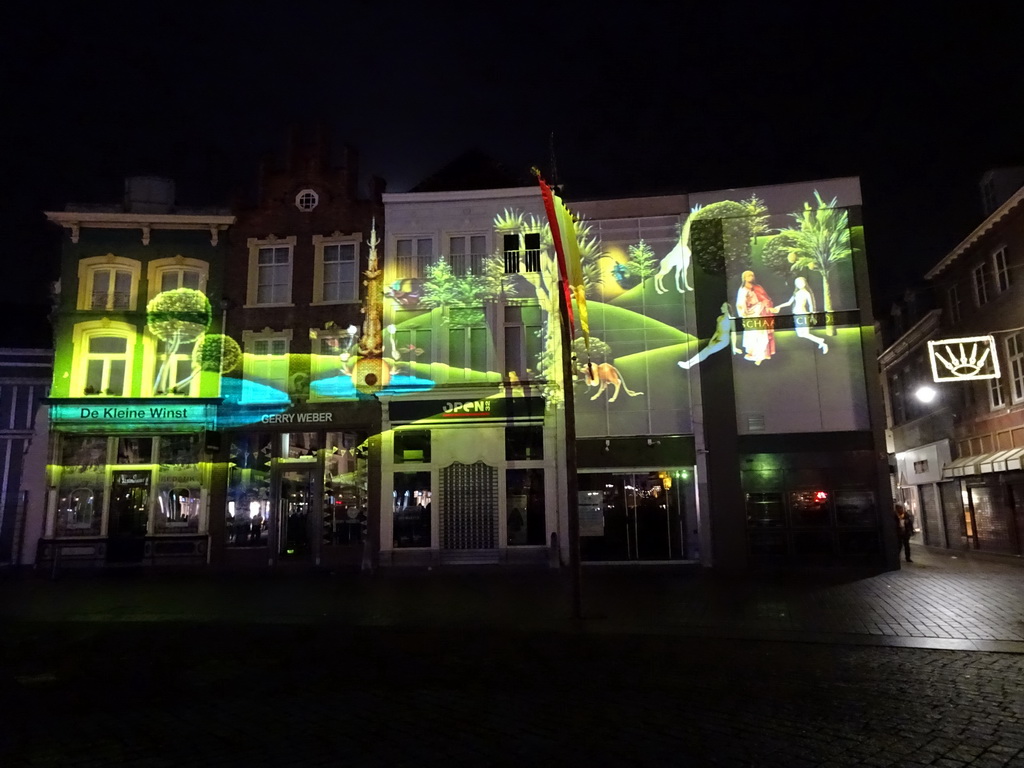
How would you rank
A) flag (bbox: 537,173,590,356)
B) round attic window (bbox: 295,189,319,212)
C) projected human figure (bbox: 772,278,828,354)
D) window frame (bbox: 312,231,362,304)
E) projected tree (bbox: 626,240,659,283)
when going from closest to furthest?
flag (bbox: 537,173,590,356)
projected human figure (bbox: 772,278,828,354)
projected tree (bbox: 626,240,659,283)
window frame (bbox: 312,231,362,304)
round attic window (bbox: 295,189,319,212)

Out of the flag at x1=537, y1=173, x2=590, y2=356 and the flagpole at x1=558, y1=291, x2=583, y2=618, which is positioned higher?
the flag at x1=537, y1=173, x2=590, y2=356

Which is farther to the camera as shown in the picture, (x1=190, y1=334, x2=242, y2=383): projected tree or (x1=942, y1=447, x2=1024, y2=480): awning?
(x1=190, y1=334, x2=242, y2=383): projected tree

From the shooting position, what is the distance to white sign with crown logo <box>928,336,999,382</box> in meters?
19.0

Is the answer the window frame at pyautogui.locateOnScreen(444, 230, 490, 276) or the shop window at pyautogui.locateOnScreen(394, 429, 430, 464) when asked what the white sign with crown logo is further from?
the shop window at pyautogui.locateOnScreen(394, 429, 430, 464)

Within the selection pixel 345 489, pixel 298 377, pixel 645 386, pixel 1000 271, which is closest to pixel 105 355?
pixel 298 377

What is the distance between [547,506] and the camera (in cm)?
2188

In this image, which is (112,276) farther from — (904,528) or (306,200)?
(904,528)

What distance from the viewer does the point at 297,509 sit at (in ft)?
76.3

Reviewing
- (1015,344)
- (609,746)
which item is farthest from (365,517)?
(1015,344)

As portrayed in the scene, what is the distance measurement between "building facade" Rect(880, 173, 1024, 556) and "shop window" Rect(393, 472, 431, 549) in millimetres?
14496

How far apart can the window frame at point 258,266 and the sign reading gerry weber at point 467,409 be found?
523cm

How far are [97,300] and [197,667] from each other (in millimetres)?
18518

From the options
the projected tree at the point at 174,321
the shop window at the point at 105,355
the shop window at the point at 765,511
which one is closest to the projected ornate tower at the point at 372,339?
the projected tree at the point at 174,321

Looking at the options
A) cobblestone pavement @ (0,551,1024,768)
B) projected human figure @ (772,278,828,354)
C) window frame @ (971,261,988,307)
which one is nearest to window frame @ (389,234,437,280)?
projected human figure @ (772,278,828,354)
